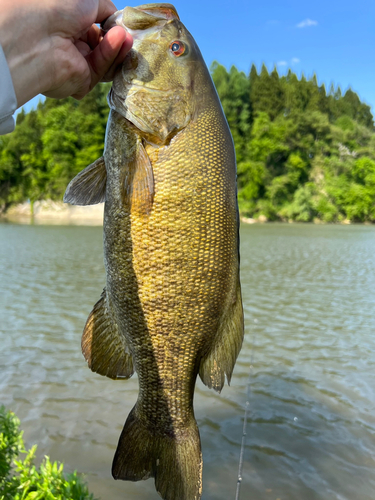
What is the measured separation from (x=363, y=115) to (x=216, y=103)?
252 feet

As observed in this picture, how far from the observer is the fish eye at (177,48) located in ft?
6.15

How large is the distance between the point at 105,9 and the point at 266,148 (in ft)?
188

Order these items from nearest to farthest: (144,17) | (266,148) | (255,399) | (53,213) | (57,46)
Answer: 1. (57,46)
2. (144,17)
3. (255,399)
4. (53,213)
5. (266,148)

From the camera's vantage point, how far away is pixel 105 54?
1.77 meters

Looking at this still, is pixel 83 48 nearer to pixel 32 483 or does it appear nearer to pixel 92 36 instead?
pixel 92 36

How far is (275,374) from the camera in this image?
6.11 meters

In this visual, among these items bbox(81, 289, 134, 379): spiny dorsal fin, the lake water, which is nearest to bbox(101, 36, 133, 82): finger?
bbox(81, 289, 134, 379): spiny dorsal fin

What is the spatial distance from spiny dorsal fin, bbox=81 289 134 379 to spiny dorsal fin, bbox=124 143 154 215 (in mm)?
504

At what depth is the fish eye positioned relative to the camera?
1874 millimetres

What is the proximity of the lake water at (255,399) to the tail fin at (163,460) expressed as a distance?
6.62ft

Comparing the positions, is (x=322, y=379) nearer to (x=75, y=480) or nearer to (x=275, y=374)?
(x=275, y=374)

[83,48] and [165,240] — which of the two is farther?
[83,48]

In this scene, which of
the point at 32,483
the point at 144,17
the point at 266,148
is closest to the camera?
the point at 144,17

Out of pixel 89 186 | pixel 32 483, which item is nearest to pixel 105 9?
pixel 89 186
